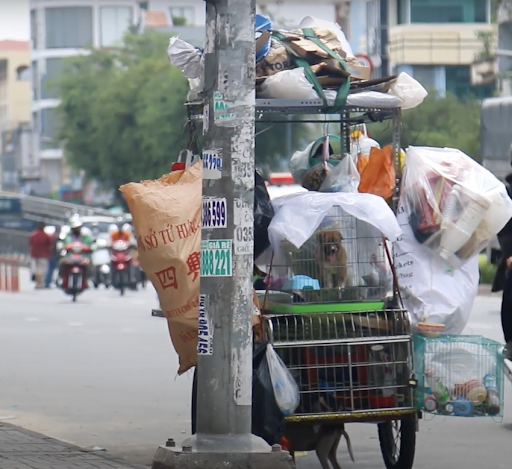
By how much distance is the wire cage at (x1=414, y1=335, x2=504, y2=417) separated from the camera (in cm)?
755

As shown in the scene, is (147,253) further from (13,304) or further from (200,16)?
(200,16)

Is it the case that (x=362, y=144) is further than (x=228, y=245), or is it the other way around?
(x=362, y=144)

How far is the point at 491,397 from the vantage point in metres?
7.60

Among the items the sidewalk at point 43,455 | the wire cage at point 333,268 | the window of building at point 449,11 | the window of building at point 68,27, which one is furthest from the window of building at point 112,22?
the wire cage at point 333,268

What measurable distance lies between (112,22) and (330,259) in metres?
91.8

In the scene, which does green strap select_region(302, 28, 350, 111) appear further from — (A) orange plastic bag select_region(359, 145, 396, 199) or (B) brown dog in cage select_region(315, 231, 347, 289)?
(B) brown dog in cage select_region(315, 231, 347, 289)

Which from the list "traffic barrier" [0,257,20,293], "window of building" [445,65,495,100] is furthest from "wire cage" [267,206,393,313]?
"window of building" [445,65,495,100]

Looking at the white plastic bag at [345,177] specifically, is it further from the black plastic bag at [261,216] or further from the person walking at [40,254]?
the person walking at [40,254]

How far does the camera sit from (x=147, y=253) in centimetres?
757

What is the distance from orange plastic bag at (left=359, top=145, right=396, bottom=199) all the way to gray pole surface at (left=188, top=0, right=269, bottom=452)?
4.48ft

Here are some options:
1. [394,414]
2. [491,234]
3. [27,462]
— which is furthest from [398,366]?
[27,462]

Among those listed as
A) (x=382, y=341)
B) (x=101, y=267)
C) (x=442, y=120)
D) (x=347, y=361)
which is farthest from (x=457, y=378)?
(x=442, y=120)

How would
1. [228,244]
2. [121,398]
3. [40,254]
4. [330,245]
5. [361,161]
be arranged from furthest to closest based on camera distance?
1. [40,254]
2. [121,398]
3. [361,161]
4. [330,245]
5. [228,244]

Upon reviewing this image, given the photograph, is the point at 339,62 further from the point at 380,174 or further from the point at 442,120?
the point at 442,120
